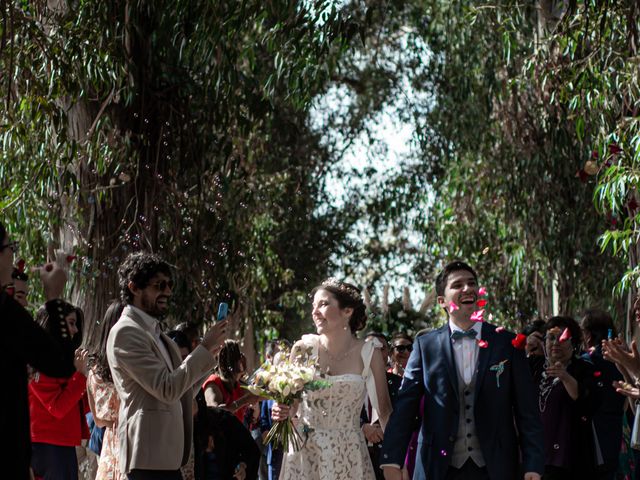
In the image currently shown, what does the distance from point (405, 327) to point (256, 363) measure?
8860 millimetres

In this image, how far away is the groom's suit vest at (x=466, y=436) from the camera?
6.43 m

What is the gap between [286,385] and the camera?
24.9 ft

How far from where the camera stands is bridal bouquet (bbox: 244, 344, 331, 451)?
7.64m

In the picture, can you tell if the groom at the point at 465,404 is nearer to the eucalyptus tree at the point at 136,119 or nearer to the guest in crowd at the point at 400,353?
the eucalyptus tree at the point at 136,119

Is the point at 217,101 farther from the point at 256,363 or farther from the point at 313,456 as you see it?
the point at 256,363

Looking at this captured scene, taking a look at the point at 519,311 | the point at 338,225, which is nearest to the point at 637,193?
the point at 519,311

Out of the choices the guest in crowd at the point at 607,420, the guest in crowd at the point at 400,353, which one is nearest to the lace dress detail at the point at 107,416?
the guest in crowd at the point at 607,420

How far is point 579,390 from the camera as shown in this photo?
9188 mm

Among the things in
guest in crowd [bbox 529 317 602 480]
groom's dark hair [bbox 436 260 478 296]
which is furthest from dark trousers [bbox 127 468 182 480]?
guest in crowd [bbox 529 317 602 480]

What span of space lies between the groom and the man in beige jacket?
1149 millimetres

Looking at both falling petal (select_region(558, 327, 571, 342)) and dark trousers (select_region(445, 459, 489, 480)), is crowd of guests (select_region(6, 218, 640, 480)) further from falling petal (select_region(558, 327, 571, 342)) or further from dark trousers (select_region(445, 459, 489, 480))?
dark trousers (select_region(445, 459, 489, 480))

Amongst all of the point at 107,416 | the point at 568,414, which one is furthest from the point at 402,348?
the point at 107,416

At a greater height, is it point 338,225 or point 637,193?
point 338,225

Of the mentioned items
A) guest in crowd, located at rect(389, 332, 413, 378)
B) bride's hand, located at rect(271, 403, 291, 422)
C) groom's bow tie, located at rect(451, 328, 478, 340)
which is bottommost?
bride's hand, located at rect(271, 403, 291, 422)
